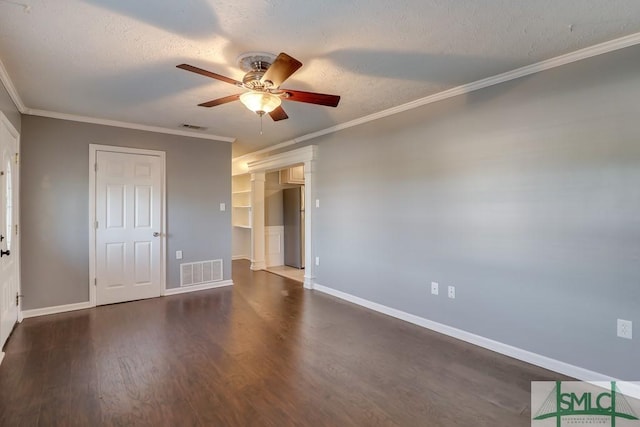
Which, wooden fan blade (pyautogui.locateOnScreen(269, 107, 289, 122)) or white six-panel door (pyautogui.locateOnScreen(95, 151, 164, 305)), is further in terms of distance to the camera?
white six-panel door (pyautogui.locateOnScreen(95, 151, 164, 305))

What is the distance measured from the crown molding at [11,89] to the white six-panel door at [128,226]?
32.4 inches

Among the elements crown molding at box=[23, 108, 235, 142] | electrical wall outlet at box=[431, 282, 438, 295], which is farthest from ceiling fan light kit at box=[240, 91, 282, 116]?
crown molding at box=[23, 108, 235, 142]

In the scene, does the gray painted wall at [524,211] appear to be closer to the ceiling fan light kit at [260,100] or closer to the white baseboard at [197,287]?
the ceiling fan light kit at [260,100]

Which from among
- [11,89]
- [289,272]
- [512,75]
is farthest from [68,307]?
[512,75]

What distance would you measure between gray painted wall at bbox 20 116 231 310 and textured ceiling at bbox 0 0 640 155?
0.76 meters

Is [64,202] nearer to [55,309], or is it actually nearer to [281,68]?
[55,309]

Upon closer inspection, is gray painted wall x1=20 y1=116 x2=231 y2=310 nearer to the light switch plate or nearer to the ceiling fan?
the ceiling fan

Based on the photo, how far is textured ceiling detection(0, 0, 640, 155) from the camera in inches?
72.4

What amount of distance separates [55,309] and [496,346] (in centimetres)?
478

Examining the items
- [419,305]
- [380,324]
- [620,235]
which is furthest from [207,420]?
[620,235]

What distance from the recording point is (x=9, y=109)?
3029 mm

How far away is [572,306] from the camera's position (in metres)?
2.41

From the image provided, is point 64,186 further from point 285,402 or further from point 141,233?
point 285,402

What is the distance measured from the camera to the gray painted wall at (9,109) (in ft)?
8.95
